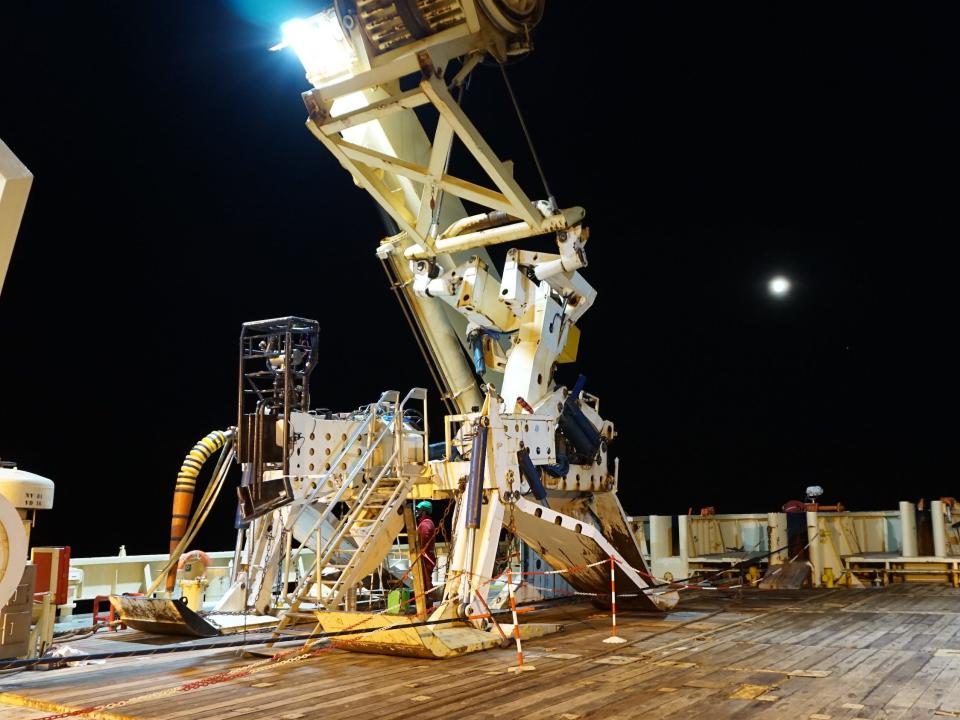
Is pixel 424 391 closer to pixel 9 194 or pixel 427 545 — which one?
pixel 427 545

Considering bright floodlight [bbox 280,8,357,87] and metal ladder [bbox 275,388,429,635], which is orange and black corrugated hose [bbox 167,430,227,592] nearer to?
metal ladder [bbox 275,388,429,635]

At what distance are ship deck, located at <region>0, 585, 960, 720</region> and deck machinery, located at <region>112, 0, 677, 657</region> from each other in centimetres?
177

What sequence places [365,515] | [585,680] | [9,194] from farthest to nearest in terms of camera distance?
[365,515] → [585,680] → [9,194]

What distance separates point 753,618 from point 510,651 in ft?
14.1

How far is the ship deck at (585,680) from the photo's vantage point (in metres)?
6.10

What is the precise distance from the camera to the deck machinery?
1092 centimetres

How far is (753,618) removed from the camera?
448 inches

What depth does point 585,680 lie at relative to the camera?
7156 mm

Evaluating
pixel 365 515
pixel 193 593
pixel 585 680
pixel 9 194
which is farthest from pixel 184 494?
pixel 9 194

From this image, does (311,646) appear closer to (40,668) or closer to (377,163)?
(40,668)

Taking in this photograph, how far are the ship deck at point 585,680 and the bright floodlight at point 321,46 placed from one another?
842 centimetres

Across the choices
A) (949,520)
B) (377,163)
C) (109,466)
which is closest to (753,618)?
(949,520)

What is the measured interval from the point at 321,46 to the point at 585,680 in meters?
9.85

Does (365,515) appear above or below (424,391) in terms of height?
below
